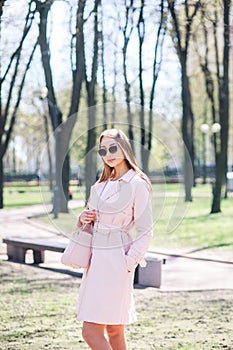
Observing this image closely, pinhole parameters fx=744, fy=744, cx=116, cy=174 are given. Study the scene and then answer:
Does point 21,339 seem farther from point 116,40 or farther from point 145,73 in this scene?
point 145,73

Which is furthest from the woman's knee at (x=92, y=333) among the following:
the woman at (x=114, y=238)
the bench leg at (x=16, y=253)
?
the bench leg at (x=16, y=253)

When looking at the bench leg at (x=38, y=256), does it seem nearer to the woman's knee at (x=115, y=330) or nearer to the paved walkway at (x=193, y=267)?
the paved walkway at (x=193, y=267)

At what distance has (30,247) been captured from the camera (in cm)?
1334

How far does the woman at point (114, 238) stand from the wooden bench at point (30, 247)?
7.64 m

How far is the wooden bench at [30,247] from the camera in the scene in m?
12.8

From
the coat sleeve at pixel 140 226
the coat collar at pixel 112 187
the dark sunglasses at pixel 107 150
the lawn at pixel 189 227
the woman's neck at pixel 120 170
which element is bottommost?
the lawn at pixel 189 227

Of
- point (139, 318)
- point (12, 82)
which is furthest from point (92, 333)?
point (12, 82)

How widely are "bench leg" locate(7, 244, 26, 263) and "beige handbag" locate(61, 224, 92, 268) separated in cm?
916

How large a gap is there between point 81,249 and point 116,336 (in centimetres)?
65

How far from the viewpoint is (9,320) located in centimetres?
796

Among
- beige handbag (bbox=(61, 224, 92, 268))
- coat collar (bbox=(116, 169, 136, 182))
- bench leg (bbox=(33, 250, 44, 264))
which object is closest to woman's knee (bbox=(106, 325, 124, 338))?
beige handbag (bbox=(61, 224, 92, 268))

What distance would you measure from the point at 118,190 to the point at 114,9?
81.8 ft

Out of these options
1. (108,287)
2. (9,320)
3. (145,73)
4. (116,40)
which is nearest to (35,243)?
(9,320)

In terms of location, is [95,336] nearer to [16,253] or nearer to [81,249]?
[81,249]
